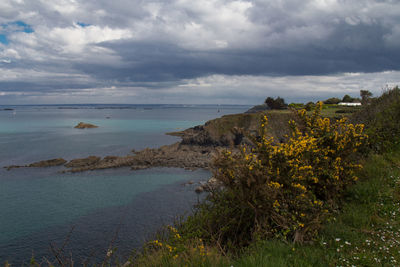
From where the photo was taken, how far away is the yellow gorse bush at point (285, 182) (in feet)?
22.6

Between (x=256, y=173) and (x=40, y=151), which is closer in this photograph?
(x=256, y=173)

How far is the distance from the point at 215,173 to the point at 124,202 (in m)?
16.7

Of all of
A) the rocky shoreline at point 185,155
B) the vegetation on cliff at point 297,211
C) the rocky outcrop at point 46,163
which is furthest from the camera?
the rocky shoreline at point 185,155

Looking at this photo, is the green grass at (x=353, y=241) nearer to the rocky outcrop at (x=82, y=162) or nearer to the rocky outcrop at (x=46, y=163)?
the rocky outcrop at (x=82, y=162)

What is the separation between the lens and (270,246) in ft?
20.1

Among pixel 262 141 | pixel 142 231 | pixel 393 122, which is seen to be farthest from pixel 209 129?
pixel 262 141

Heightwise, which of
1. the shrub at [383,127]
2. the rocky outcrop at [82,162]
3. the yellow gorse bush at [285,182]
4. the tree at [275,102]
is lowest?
the rocky outcrop at [82,162]

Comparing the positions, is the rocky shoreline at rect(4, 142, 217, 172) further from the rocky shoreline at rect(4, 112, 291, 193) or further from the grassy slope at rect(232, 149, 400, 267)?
the grassy slope at rect(232, 149, 400, 267)

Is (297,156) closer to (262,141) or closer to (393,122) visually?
(262,141)

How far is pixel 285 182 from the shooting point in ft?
24.6

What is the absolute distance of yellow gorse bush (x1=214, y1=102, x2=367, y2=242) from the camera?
6875mm

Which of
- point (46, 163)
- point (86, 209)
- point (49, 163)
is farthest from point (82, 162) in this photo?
point (86, 209)

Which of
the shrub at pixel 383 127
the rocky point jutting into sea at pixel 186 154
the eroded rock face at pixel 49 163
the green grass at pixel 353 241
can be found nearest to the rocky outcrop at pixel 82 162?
the rocky point jutting into sea at pixel 186 154

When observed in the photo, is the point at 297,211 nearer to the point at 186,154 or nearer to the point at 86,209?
the point at 86,209
